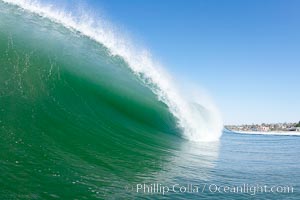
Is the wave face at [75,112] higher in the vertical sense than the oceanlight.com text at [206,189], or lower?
higher

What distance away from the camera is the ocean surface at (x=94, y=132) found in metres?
5.66

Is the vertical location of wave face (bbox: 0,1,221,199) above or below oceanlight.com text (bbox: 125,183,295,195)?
above

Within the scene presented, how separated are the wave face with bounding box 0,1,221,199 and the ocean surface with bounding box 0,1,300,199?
3 centimetres

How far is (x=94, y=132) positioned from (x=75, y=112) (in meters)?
1.12

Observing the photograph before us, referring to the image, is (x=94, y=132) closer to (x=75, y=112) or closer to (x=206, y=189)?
(x=75, y=112)

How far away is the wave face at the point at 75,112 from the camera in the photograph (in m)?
5.79

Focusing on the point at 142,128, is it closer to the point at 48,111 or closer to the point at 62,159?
the point at 48,111

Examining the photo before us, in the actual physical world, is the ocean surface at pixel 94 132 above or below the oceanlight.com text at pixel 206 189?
above

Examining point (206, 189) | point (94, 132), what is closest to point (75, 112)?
point (94, 132)

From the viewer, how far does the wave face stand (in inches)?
228

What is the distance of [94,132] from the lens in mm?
9977

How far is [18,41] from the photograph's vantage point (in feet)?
38.1

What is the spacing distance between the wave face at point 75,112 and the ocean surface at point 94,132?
3 cm

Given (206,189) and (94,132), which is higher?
(94,132)
